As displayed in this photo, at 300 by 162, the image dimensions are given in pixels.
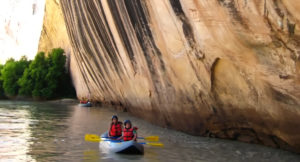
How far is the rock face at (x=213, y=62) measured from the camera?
294 inches

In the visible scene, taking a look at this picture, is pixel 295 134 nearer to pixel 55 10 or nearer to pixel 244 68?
pixel 244 68

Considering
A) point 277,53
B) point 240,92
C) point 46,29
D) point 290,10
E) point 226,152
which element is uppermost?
point 46,29

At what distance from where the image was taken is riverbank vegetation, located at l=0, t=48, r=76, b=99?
1473 inches

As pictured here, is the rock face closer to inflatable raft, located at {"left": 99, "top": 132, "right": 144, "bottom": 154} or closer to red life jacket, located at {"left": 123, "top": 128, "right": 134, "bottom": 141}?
red life jacket, located at {"left": 123, "top": 128, "right": 134, "bottom": 141}

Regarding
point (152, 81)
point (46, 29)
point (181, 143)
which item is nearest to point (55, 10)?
point (46, 29)

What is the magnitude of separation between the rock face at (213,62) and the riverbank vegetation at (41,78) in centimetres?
2250

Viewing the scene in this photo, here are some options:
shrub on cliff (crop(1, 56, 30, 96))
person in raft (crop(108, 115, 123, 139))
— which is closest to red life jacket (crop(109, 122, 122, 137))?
person in raft (crop(108, 115, 123, 139))

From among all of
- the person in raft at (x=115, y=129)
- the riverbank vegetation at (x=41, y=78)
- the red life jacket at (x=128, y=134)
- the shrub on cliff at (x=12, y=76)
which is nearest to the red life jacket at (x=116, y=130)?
the person in raft at (x=115, y=129)

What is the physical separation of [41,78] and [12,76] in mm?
3841

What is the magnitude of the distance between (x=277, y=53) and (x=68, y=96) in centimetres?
3290

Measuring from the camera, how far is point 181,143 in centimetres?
1058

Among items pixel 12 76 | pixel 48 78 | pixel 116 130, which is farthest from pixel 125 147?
pixel 12 76

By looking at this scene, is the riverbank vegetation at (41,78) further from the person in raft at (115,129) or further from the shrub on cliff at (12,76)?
the person in raft at (115,129)

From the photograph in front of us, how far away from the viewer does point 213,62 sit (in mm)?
9555
